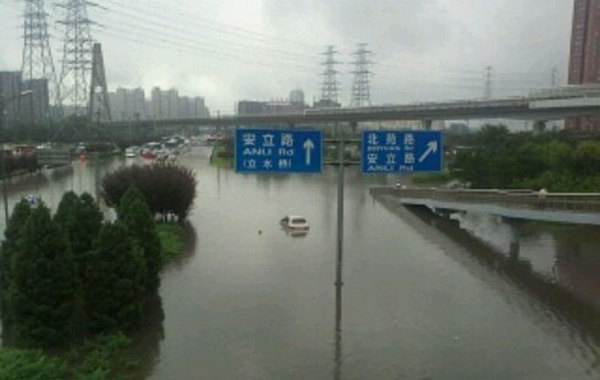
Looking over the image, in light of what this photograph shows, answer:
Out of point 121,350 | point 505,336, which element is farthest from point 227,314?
point 505,336

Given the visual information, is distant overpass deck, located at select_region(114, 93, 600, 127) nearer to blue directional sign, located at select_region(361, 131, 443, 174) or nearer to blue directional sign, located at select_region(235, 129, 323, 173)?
blue directional sign, located at select_region(361, 131, 443, 174)

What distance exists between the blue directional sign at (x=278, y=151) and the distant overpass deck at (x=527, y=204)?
7744 millimetres

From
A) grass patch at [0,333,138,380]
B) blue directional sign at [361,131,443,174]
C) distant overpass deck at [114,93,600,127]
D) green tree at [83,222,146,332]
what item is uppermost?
distant overpass deck at [114,93,600,127]

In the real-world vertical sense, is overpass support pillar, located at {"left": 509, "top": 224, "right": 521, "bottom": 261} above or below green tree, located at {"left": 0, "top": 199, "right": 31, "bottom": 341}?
below

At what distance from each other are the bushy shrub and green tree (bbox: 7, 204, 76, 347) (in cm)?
1062

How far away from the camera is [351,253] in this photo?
15898 mm

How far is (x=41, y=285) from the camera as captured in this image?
336 inches

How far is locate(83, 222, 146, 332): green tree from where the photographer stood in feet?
30.0

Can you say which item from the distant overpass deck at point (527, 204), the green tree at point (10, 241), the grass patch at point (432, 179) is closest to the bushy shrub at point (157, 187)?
the green tree at point (10, 241)

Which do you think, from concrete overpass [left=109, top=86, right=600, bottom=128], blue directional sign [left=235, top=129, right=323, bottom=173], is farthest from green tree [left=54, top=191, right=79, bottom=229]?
concrete overpass [left=109, top=86, right=600, bottom=128]

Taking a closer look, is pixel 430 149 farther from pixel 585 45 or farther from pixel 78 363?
pixel 585 45

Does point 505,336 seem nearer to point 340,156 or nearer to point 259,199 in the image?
point 340,156

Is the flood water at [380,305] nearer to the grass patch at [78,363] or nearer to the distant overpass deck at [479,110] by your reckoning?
the grass patch at [78,363]

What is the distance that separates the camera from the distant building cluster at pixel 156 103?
115 meters
